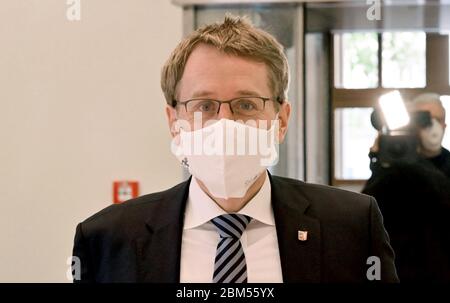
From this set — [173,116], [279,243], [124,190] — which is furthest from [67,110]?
[279,243]

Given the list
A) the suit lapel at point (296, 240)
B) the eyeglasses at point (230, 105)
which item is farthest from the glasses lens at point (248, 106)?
the suit lapel at point (296, 240)

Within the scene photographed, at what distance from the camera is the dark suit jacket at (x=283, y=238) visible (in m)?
0.69

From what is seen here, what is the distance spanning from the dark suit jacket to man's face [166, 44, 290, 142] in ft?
0.39

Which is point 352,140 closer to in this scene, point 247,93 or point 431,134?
point 431,134

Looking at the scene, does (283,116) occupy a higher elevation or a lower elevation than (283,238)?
higher

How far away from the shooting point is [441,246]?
125cm

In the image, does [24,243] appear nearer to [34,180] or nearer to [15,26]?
[34,180]

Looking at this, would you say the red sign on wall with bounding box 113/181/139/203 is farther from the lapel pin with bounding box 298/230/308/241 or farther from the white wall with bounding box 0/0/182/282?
the lapel pin with bounding box 298/230/308/241

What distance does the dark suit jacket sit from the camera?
688 millimetres

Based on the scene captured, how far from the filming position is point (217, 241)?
0.72 metres

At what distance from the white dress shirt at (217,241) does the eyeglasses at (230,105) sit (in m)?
0.10

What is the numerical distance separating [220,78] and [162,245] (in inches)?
8.0
